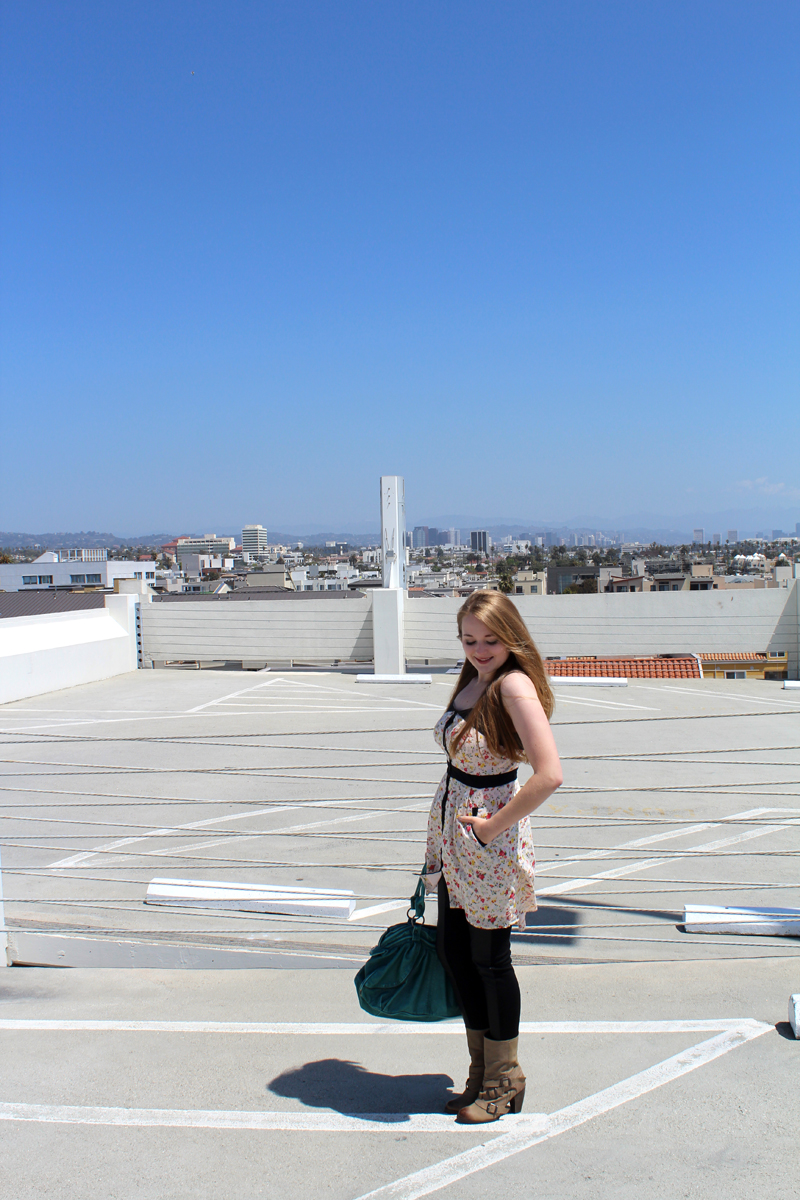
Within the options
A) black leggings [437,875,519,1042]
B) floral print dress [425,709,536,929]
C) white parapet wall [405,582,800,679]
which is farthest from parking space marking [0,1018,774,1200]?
white parapet wall [405,582,800,679]

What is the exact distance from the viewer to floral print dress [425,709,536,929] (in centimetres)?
218

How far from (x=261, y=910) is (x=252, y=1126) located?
2001mm

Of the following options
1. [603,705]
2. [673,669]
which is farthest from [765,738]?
[673,669]

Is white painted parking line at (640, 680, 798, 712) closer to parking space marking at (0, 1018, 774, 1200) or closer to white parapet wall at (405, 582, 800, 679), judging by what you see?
Result: white parapet wall at (405, 582, 800, 679)

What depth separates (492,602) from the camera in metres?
2.26

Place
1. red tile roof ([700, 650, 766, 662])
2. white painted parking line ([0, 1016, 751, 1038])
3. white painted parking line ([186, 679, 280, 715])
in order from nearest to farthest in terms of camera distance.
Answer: white painted parking line ([0, 1016, 751, 1038])
white painted parking line ([186, 679, 280, 715])
red tile roof ([700, 650, 766, 662])

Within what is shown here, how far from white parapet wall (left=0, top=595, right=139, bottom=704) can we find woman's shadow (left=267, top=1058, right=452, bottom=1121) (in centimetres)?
1150

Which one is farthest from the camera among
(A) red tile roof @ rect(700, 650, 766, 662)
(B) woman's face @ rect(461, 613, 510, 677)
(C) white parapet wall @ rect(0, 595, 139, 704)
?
(A) red tile roof @ rect(700, 650, 766, 662)

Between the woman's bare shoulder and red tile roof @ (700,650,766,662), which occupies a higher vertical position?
the woman's bare shoulder

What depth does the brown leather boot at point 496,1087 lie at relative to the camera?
87.4 inches

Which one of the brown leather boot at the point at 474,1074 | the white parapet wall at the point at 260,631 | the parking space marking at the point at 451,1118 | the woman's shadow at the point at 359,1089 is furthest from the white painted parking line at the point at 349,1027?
the white parapet wall at the point at 260,631

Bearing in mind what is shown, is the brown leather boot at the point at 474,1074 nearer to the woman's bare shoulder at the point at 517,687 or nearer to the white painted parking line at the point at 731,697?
the woman's bare shoulder at the point at 517,687

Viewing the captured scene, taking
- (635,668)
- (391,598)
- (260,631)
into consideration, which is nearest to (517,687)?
(391,598)

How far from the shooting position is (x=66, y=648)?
1387 cm
